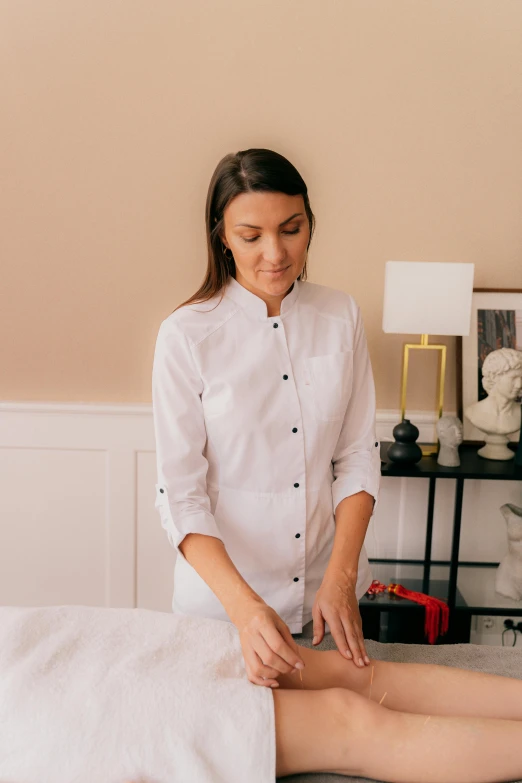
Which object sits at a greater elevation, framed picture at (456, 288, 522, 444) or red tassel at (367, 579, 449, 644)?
framed picture at (456, 288, 522, 444)

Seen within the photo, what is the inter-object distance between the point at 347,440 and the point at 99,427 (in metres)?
1.29

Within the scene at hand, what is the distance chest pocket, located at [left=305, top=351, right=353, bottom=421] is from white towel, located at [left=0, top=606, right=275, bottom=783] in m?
0.51

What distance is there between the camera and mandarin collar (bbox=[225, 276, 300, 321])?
1.68 m

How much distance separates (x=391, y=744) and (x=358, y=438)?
662 millimetres

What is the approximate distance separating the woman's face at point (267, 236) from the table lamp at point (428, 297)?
0.89 metres

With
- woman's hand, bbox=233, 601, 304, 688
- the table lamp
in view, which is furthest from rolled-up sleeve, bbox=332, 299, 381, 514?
the table lamp

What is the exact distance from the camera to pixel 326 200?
104 inches

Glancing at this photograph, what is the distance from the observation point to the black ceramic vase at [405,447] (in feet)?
7.95

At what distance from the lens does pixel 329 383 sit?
1675 millimetres

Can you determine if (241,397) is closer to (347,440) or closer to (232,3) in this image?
(347,440)

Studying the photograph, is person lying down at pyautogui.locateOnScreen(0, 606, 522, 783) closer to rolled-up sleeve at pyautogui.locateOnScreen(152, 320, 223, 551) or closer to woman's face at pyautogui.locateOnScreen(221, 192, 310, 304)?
rolled-up sleeve at pyautogui.locateOnScreen(152, 320, 223, 551)

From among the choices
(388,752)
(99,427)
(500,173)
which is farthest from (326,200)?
(388,752)

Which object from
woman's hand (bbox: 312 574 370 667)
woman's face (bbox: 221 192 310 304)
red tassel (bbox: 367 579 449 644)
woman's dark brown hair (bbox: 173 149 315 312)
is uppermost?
woman's dark brown hair (bbox: 173 149 315 312)

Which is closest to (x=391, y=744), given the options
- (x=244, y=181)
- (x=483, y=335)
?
(x=244, y=181)
